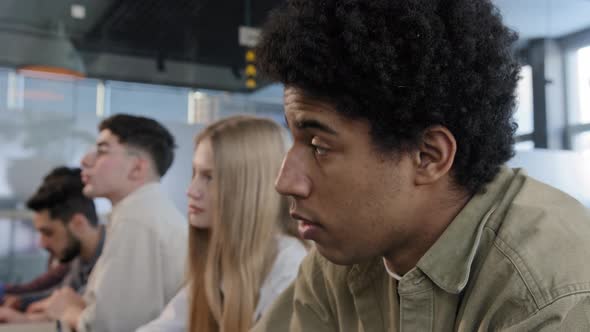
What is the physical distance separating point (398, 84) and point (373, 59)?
5 centimetres

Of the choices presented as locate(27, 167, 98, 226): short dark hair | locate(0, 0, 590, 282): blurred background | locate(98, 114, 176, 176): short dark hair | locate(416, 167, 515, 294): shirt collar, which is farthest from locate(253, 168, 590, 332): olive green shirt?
locate(0, 0, 590, 282): blurred background

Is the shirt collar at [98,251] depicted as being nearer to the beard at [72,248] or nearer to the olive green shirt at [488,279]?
the beard at [72,248]

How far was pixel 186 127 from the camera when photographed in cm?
405

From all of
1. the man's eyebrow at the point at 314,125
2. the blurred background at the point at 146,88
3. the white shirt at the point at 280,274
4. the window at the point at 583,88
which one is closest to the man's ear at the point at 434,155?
the man's eyebrow at the point at 314,125

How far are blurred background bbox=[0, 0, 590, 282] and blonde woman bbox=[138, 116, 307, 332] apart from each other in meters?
2.03

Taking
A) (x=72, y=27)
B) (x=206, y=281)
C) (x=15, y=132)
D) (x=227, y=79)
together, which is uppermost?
(x=72, y=27)

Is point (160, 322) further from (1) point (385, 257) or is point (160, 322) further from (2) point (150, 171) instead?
(1) point (385, 257)

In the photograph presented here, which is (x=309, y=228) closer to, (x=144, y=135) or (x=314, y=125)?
(x=314, y=125)

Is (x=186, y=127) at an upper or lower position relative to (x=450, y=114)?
upper

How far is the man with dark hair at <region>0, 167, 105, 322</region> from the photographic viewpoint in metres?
2.61

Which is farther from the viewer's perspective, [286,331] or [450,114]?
[286,331]

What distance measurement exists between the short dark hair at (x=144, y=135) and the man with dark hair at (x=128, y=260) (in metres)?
0.11

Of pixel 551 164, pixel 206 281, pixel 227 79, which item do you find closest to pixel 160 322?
pixel 206 281

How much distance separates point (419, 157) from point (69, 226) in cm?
240
